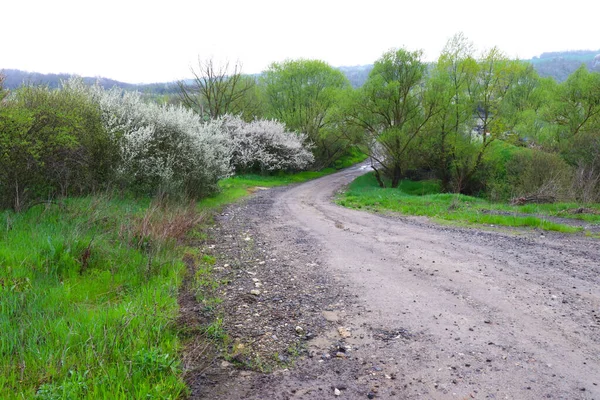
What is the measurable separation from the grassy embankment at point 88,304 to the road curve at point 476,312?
79.6 inches

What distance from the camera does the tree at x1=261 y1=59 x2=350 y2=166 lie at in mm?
39669

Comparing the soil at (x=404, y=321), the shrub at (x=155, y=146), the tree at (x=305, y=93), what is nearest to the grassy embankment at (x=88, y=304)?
the soil at (x=404, y=321)

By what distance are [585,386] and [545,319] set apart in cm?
145

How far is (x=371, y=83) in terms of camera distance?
79.5 ft

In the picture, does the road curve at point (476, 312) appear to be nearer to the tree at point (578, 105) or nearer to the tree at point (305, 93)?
the tree at point (578, 105)

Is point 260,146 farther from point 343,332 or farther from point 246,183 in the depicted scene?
point 343,332

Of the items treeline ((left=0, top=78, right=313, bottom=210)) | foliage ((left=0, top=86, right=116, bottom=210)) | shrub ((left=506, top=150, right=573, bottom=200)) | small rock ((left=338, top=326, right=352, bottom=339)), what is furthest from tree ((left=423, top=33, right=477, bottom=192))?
small rock ((left=338, top=326, right=352, bottom=339))

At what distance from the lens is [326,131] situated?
34438mm

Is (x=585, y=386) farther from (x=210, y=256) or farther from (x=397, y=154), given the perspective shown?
(x=397, y=154)

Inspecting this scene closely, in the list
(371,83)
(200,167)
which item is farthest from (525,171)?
(200,167)

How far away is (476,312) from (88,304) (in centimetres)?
503

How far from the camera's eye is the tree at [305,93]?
39.7 meters

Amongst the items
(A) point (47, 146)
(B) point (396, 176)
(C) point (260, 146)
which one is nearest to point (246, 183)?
(C) point (260, 146)

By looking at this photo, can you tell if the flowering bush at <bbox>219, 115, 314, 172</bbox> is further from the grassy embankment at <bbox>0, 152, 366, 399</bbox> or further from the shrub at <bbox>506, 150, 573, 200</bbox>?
the grassy embankment at <bbox>0, 152, 366, 399</bbox>
